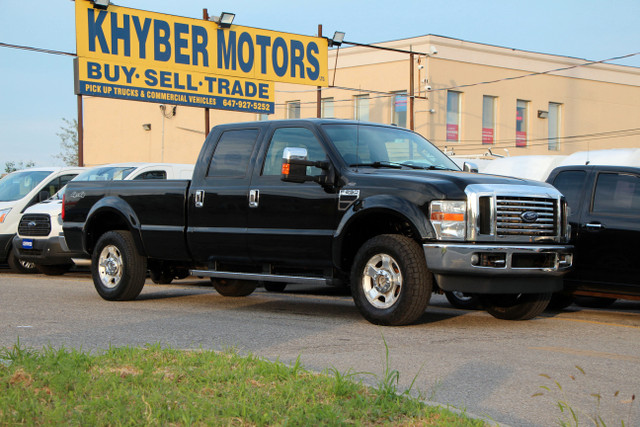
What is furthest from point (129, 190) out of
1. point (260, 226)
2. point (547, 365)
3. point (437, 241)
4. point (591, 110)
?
point (591, 110)

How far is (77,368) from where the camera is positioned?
5648mm

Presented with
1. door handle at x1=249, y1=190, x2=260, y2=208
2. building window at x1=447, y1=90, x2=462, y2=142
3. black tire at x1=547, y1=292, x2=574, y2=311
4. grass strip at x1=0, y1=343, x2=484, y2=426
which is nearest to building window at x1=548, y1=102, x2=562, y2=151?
building window at x1=447, y1=90, x2=462, y2=142

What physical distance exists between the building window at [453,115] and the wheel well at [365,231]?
26889mm

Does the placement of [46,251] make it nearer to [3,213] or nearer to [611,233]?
[3,213]

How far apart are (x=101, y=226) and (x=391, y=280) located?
473 cm

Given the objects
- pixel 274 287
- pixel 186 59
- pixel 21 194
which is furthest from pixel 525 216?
pixel 186 59

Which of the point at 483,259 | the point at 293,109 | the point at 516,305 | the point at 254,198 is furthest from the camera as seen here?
the point at 293,109

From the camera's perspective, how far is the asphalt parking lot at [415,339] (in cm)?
568

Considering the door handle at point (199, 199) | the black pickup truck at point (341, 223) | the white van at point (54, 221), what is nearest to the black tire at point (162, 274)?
the black pickup truck at point (341, 223)

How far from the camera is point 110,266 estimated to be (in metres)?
11.3

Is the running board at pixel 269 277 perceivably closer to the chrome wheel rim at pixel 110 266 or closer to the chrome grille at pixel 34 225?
the chrome wheel rim at pixel 110 266

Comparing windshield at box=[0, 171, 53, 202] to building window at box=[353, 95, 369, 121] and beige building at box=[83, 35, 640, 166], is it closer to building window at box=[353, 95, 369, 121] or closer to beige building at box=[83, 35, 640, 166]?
beige building at box=[83, 35, 640, 166]

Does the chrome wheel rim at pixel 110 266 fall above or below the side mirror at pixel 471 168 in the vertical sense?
below

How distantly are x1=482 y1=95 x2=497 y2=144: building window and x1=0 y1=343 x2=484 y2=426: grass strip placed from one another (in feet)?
104
